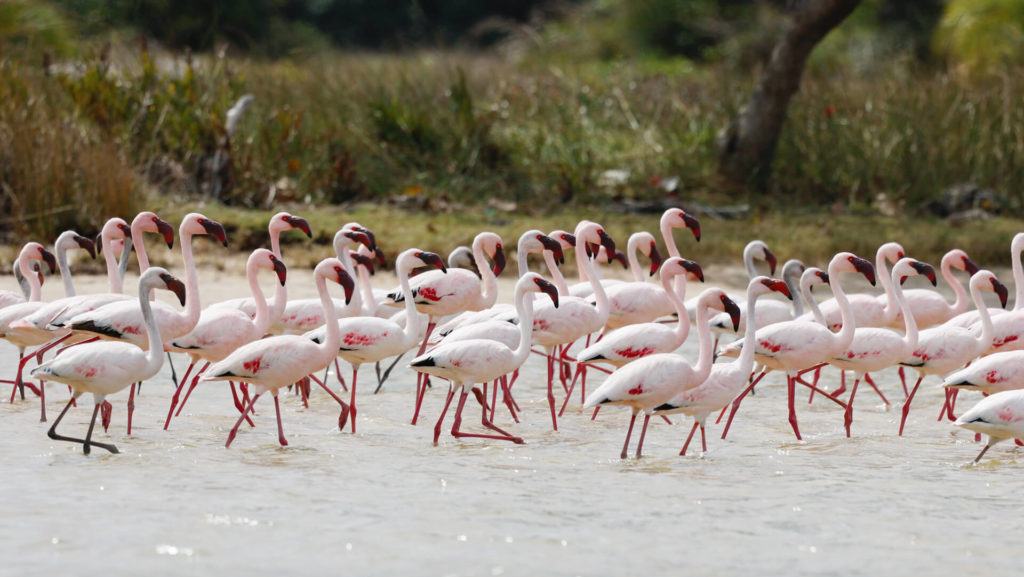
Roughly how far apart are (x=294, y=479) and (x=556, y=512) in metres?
1.18

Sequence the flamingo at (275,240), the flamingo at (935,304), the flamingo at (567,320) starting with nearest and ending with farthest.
Result: the flamingo at (567,320), the flamingo at (275,240), the flamingo at (935,304)

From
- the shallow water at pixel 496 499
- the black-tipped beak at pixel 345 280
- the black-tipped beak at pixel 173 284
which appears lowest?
the shallow water at pixel 496 499

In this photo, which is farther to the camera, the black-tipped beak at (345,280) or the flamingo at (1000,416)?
the black-tipped beak at (345,280)

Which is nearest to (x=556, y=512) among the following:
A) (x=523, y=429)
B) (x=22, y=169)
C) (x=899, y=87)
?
(x=523, y=429)

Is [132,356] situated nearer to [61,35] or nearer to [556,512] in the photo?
[556,512]

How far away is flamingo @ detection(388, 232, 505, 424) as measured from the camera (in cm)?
820

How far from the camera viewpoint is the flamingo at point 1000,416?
6137mm

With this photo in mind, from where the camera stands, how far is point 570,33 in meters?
34.4

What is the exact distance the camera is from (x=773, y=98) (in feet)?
48.9

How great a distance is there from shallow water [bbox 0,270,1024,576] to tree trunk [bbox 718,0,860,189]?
7669 millimetres

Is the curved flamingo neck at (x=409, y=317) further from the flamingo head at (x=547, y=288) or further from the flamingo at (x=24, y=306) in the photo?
the flamingo at (x=24, y=306)

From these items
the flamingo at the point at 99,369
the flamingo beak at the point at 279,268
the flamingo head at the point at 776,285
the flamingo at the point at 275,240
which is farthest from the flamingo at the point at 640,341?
the flamingo at the point at 99,369

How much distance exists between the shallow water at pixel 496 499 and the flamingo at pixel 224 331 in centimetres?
37

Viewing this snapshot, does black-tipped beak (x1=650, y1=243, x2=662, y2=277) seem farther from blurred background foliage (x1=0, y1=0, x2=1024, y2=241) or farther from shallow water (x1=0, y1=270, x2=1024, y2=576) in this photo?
blurred background foliage (x1=0, y1=0, x2=1024, y2=241)
